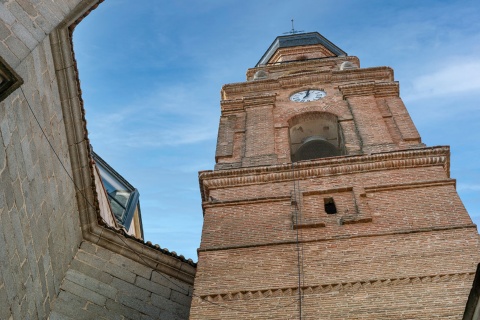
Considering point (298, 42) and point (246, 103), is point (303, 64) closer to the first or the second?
point (246, 103)

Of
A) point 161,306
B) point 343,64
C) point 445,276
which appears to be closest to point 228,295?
point 161,306

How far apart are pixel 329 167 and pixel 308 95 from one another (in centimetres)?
487

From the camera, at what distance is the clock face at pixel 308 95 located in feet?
53.5

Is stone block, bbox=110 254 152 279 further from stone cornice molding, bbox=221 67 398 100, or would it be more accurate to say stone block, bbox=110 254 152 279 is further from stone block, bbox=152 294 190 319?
stone cornice molding, bbox=221 67 398 100

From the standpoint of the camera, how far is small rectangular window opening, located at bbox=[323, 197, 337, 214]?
11.2 meters

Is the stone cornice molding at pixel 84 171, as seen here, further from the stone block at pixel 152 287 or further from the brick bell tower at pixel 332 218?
the brick bell tower at pixel 332 218

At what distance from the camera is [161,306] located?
991 cm

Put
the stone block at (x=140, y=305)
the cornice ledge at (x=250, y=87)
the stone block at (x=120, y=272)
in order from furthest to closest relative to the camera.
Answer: the cornice ledge at (x=250, y=87) → the stone block at (x=120, y=272) → the stone block at (x=140, y=305)

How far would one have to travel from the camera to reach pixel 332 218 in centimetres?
1065

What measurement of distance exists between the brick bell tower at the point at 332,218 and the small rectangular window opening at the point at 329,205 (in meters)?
0.07

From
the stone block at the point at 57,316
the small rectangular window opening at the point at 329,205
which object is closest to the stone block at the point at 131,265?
the stone block at the point at 57,316

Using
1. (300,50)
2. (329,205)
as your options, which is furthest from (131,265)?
(300,50)

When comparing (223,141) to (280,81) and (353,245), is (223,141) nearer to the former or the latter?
(280,81)

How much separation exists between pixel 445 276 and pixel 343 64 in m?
11.0
